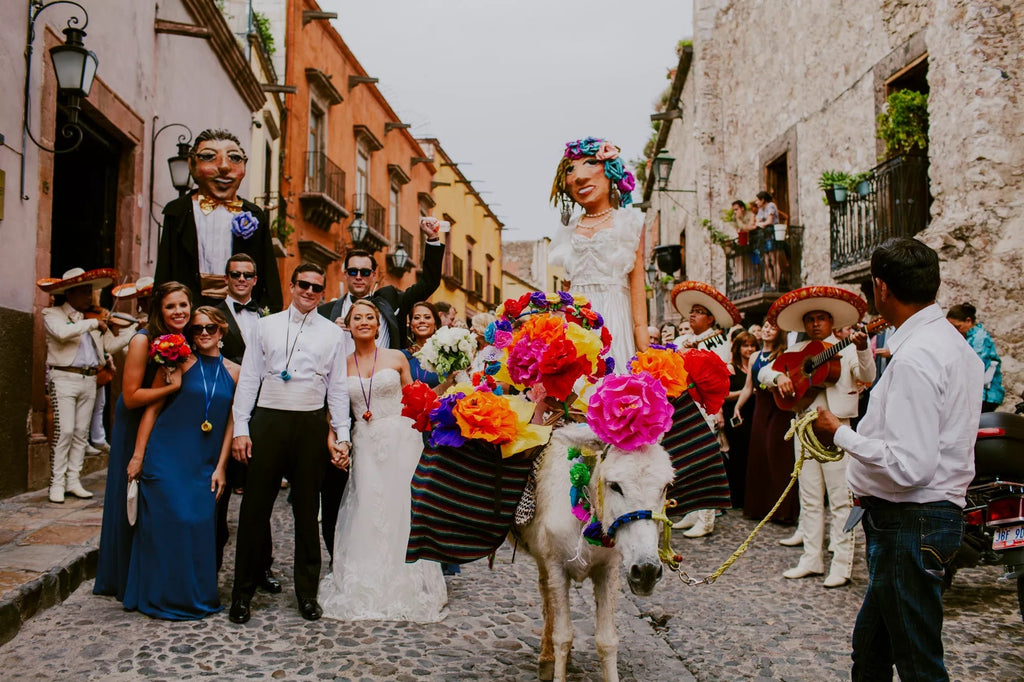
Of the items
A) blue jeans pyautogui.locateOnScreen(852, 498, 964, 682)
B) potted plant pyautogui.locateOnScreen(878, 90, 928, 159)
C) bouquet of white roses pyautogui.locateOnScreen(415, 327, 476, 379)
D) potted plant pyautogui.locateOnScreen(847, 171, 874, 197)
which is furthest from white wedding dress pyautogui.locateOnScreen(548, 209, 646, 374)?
potted plant pyautogui.locateOnScreen(847, 171, 874, 197)

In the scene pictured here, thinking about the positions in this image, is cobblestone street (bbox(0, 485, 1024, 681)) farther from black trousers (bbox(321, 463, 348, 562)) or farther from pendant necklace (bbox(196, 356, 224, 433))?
pendant necklace (bbox(196, 356, 224, 433))

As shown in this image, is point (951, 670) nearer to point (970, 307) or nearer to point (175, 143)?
point (970, 307)

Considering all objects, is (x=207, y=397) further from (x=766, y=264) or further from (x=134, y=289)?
(x=766, y=264)

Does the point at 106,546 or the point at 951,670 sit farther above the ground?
the point at 106,546

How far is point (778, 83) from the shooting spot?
50.1 feet

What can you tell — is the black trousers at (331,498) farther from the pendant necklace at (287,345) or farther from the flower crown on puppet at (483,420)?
the flower crown on puppet at (483,420)

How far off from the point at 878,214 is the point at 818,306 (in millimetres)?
5829

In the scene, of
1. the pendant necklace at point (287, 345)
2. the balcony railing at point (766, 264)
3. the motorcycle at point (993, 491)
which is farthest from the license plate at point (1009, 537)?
the balcony railing at point (766, 264)

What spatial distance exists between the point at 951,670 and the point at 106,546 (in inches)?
189

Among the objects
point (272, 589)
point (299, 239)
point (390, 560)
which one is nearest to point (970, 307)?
point (390, 560)

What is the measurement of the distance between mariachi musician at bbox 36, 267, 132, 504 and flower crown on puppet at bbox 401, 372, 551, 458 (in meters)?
5.20

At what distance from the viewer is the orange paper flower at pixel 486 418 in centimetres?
314

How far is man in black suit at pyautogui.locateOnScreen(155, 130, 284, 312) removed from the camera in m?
5.62

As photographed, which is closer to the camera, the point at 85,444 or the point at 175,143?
the point at 85,444
